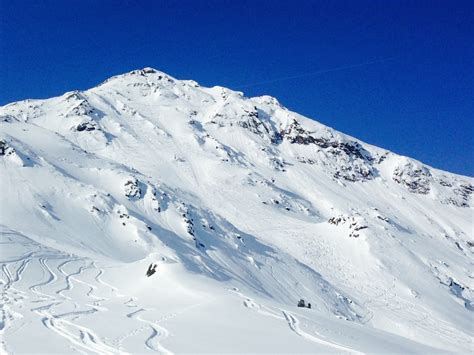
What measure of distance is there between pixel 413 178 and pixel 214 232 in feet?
254

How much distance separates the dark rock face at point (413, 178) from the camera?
367 feet

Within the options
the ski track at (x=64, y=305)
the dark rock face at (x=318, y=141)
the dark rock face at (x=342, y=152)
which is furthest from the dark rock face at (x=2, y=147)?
the dark rock face at (x=318, y=141)

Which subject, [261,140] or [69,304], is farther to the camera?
[261,140]

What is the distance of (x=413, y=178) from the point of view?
11475 centimetres

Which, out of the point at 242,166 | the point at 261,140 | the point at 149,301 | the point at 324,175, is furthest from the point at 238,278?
the point at 261,140

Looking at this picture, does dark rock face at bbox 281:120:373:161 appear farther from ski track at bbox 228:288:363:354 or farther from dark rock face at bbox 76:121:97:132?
ski track at bbox 228:288:363:354

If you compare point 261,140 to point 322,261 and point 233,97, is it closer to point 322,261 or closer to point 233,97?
point 233,97

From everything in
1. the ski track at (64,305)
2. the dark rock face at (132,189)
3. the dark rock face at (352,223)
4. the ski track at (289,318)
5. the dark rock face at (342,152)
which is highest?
the dark rock face at (342,152)

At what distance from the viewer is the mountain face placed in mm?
13453

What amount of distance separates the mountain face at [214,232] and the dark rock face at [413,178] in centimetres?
42

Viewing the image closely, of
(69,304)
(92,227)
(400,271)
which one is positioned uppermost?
(400,271)

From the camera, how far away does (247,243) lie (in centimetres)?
5394

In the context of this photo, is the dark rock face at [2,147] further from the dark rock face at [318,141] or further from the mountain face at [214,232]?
the dark rock face at [318,141]

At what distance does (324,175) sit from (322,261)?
47.9 meters
